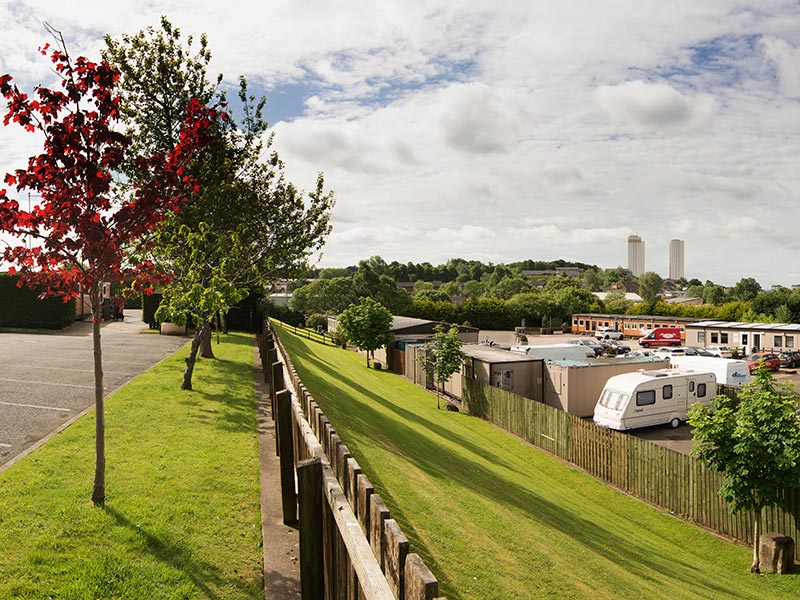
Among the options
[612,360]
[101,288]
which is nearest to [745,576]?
[101,288]

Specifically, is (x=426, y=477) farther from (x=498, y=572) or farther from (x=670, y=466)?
(x=670, y=466)

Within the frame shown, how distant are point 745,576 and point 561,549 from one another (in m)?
5.86

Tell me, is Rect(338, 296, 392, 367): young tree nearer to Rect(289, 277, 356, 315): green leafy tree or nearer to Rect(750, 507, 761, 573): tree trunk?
Rect(750, 507, 761, 573): tree trunk

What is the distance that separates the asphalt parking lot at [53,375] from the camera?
11.3m

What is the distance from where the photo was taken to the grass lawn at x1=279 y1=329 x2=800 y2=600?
7.85 meters

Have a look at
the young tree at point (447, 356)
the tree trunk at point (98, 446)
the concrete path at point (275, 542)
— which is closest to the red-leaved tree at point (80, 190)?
the tree trunk at point (98, 446)

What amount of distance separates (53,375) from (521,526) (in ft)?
46.5

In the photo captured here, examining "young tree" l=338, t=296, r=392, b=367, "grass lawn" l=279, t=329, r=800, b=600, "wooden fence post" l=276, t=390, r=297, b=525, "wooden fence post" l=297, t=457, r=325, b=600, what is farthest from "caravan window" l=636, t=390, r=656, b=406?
"wooden fence post" l=297, t=457, r=325, b=600

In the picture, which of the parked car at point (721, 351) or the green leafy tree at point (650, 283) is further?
the green leafy tree at point (650, 283)

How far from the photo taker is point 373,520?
351cm

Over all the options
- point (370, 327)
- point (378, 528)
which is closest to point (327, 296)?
point (370, 327)

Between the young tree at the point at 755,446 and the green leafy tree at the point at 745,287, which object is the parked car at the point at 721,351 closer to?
the young tree at the point at 755,446

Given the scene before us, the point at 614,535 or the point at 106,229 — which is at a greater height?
the point at 106,229

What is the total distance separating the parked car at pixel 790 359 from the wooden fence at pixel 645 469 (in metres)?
31.4
